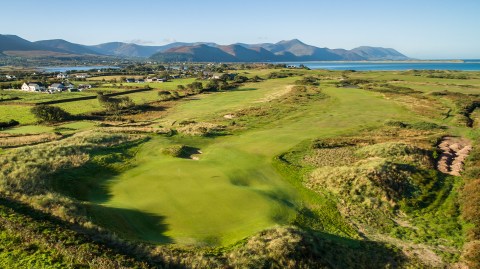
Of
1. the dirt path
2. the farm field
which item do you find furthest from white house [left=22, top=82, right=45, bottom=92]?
the dirt path

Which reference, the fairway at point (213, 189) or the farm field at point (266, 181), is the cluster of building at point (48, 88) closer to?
the farm field at point (266, 181)

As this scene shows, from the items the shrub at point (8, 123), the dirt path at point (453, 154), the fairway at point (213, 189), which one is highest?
the fairway at point (213, 189)

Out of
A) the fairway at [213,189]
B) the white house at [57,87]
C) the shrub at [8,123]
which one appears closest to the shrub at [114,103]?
the shrub at [8,123]

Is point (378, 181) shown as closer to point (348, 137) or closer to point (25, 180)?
point (348, 137)

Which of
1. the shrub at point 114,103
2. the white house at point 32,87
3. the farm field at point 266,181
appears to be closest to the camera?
the farm field at point 266,181

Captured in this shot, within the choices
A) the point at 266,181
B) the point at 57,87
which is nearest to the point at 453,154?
the point at 266,181

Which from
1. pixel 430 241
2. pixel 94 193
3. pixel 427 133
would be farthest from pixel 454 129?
pixel 94 193

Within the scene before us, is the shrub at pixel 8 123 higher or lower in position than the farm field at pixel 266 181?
lower
